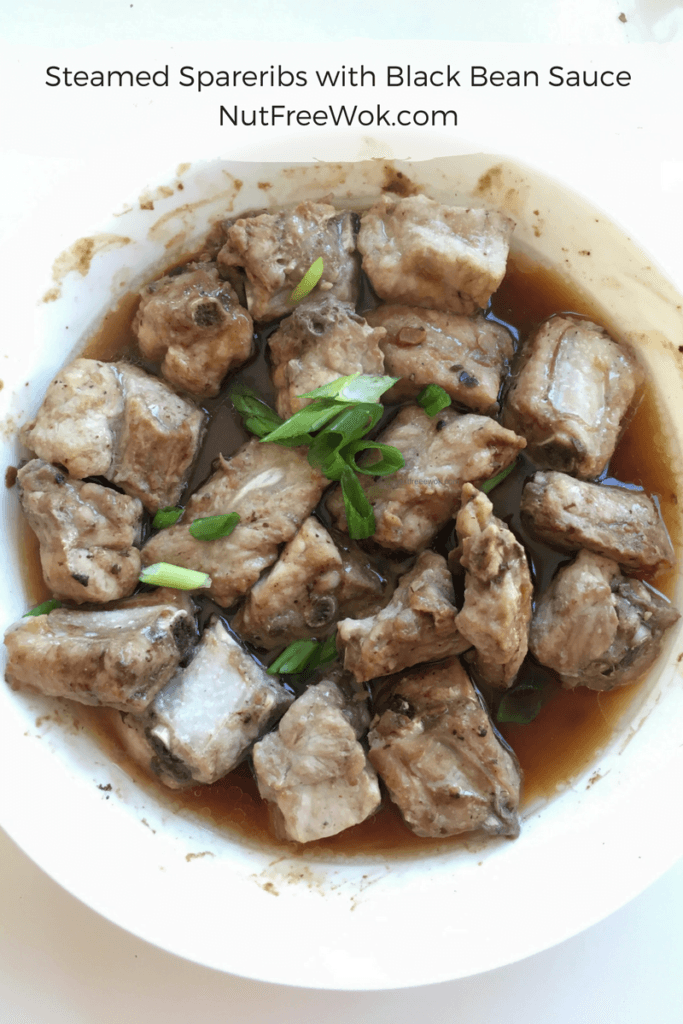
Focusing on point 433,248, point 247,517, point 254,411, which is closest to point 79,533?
point 247,517

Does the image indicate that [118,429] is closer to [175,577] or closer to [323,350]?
[175,577]

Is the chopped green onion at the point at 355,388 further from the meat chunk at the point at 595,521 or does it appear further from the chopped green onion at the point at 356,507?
the meat chunk at the point at 595,521

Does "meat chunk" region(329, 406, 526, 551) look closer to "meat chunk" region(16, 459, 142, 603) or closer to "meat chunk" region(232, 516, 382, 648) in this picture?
"meat chunk" region(232, 516, 382, 648)

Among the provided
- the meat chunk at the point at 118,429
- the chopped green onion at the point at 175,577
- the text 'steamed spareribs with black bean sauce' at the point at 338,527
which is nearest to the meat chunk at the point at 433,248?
the text 'steamed spareribs with black bean sauce' at the point at 338,527

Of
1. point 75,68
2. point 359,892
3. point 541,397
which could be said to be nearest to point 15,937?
point 359,892

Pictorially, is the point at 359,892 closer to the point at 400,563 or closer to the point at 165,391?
the point at 400,563
